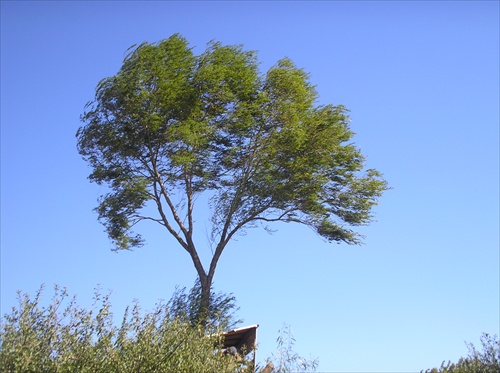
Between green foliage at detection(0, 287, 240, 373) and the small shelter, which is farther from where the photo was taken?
the small shelter

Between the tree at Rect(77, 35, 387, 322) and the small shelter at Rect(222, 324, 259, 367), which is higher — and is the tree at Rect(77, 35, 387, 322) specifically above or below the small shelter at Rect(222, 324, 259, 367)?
above

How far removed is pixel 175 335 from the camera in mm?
11500

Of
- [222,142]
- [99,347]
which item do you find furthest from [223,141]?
[99,347]

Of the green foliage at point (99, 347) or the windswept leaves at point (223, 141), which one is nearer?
the green foliage at point (99, 347)

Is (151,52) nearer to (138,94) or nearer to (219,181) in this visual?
(138,94)

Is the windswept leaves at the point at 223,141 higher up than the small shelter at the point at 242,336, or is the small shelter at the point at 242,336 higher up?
the windswept leaves at the point at 223,141

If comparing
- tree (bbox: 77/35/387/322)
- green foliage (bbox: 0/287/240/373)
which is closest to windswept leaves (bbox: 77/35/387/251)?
tree (bbox: 77/35/387/322)

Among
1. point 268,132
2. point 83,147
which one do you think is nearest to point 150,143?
point 83,147

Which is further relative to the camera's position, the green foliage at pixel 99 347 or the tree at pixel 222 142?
the tree at pixel 222 142

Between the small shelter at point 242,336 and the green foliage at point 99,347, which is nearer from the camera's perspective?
the green foliage at point 99,347

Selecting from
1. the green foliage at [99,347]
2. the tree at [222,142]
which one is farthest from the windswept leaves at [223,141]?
the green foliage at [99,347]

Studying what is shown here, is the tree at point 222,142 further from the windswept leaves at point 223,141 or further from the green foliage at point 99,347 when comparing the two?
the green foliage at point 99,347

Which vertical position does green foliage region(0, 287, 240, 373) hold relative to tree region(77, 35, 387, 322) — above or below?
below

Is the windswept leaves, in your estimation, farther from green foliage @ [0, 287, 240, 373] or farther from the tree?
green foliage @ [0, 287, 240, 373]
